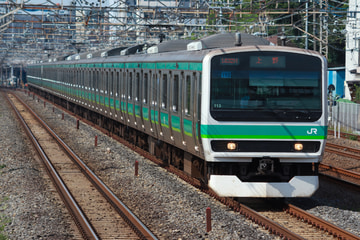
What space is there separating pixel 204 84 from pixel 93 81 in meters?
16.1

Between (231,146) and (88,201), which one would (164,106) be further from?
(231,146)

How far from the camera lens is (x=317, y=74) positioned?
413 inches

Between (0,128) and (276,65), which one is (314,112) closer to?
(276,65)

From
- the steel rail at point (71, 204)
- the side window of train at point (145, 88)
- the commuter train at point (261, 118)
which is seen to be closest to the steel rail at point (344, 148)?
the side window of train at point (145, 88)

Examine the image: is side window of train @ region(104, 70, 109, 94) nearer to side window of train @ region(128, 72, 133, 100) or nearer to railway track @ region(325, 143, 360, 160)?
side window of train @ region(128, 72, 133, 100)

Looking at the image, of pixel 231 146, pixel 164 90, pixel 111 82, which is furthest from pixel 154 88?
pixel 111 82

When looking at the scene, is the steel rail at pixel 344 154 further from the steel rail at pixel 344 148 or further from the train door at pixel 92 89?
the train door at pixel 92 89

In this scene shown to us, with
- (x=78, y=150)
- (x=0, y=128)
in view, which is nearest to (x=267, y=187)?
(x=78, y=150)

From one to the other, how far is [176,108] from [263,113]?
9.35ft

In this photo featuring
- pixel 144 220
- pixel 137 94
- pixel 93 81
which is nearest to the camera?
pixel 144 220

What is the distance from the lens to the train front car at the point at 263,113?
10.4m

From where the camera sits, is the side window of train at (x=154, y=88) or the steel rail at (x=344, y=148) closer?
the side window of train at (x=154, y=88)

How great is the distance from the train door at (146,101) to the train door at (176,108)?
2411 mm

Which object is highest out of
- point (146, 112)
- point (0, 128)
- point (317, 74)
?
point (317, 74)
